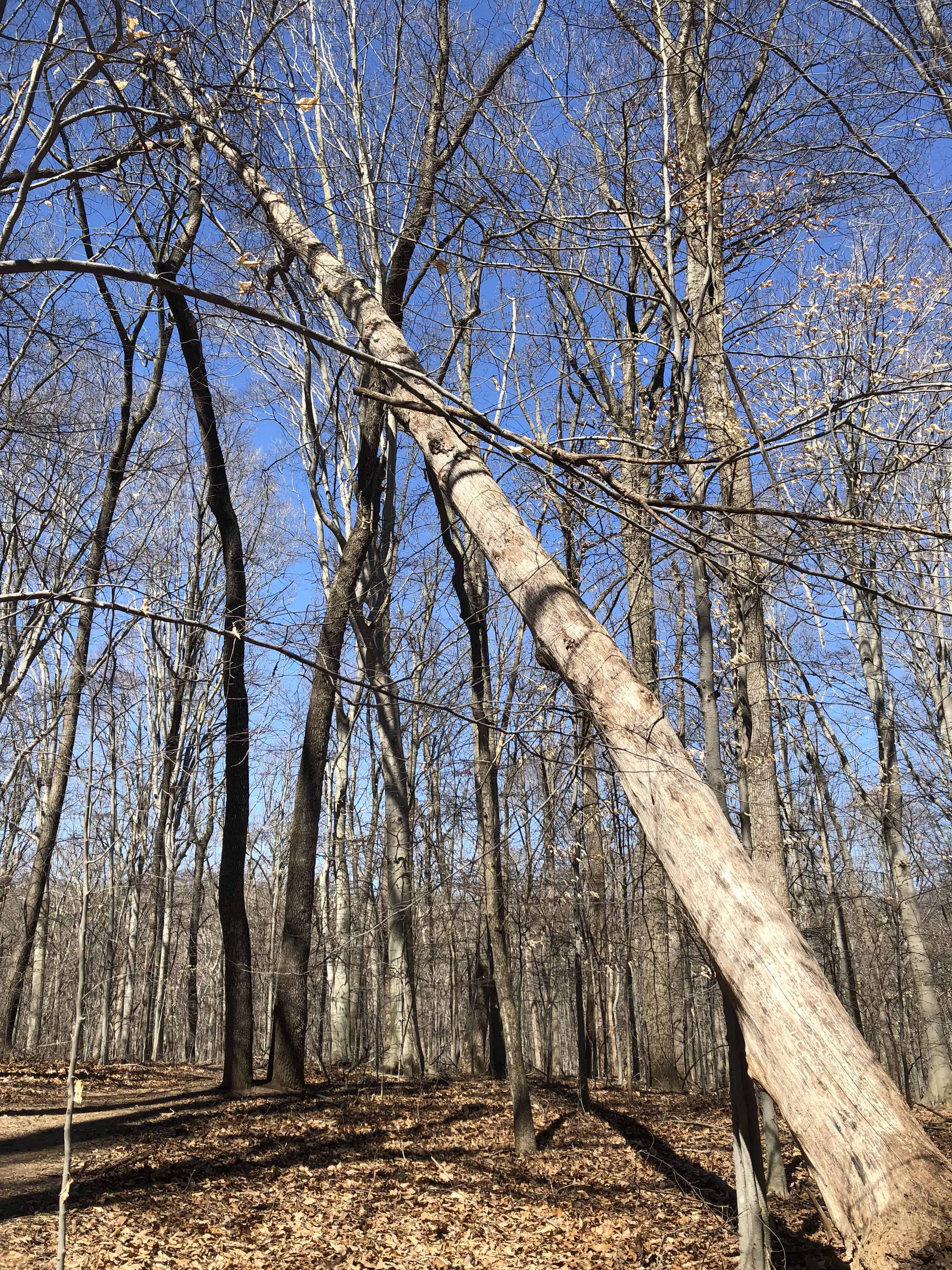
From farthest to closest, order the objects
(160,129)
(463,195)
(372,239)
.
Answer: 1. (372,239)
2. (463,195)
3. (160,129)

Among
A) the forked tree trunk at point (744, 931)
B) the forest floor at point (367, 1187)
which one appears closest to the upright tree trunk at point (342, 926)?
the forest floor at point (367, 1187)

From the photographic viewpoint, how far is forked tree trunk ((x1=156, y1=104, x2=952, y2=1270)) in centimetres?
218

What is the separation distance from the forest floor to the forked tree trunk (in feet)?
9.46

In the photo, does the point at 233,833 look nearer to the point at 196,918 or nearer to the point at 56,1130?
the point at 56,1130

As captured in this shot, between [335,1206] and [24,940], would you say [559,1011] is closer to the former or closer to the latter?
[24,940]

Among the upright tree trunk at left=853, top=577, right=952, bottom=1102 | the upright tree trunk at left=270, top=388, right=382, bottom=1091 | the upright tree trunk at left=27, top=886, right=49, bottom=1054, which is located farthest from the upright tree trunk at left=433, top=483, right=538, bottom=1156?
the upright tree trunk at left=27, top=886, right=49, bottom=1054

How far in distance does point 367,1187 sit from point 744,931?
17.1 feet

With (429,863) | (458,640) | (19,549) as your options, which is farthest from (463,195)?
(19,549)

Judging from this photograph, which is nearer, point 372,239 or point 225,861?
point 225,861

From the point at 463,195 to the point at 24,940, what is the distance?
10.2 meters

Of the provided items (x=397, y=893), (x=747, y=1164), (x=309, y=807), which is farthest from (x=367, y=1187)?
(x=397, y=893)

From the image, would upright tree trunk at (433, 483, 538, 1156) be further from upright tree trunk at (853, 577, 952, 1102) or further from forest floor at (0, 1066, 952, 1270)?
upright tree trunk at (853, 577, 952, 1102)

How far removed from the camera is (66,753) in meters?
9.34

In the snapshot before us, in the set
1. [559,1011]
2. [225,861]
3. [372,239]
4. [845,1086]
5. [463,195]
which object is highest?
[372,239]
